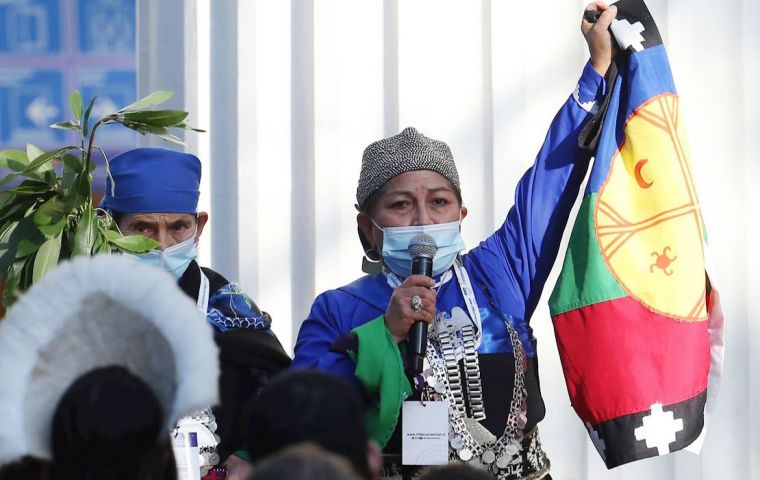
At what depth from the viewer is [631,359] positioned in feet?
11.1

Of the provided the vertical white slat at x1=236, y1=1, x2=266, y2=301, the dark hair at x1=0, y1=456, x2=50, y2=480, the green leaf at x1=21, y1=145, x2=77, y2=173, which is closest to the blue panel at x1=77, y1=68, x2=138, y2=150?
the vertical white slat at x1=236, y1=1, x2=266, y2=301

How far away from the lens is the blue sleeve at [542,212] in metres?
3.42

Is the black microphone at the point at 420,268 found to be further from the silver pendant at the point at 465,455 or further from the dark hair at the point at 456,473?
the dark hair at the point at 456,473

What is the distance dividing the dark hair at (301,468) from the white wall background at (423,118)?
11.2ft

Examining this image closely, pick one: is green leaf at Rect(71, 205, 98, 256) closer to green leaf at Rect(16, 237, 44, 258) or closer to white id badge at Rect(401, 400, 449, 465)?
green leaf at Rect(16, 237, 44, 258)

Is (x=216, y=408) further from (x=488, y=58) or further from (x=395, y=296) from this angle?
(x=488, y=58)

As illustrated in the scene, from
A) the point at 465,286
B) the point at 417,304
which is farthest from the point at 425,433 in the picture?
the point at 465,286

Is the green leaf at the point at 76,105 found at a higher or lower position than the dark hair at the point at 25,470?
higher

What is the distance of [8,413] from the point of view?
1.57m

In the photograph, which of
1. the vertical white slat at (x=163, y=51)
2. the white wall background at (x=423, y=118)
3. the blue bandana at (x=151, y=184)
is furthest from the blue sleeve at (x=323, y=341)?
the vertical white slat at (x=163, y=51)

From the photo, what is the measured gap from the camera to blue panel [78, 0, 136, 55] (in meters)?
5.54

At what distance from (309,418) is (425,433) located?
1477 mm

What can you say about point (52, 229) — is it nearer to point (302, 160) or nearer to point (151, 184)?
point (151, 184)

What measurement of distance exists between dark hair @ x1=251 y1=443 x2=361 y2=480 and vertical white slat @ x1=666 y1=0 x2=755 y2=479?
11.8 ft
